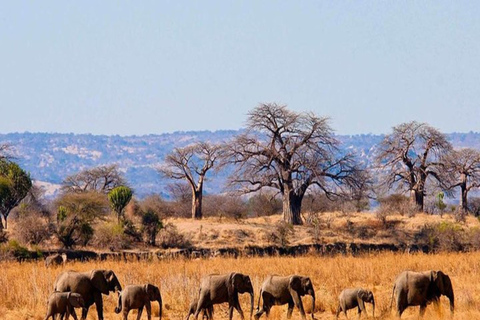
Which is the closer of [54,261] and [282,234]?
[54,261]

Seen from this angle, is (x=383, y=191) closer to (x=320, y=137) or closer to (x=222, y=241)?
(x=320, y=137)

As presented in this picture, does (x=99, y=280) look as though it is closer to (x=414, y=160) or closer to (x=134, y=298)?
(x=134, y=298)

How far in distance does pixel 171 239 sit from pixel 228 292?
28.9 meters

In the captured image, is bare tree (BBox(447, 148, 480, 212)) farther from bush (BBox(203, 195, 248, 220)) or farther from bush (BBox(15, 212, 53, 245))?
bush (BBox(15, 212, 53, 245))

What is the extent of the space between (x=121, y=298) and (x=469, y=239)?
1132 inches

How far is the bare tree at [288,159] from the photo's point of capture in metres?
49.0

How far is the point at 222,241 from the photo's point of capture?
44.8m

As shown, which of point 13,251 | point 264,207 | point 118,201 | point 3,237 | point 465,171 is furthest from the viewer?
point 264,207

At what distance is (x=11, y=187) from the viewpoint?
47.6 m

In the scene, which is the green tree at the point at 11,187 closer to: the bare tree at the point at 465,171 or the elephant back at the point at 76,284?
the bare tree at the point at 465,171

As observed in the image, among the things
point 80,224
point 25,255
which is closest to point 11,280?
point 25,255

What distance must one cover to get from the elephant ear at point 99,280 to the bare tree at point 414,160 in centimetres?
3813

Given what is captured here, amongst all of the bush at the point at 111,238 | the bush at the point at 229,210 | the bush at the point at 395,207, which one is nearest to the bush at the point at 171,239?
the bush at the point at 111,238

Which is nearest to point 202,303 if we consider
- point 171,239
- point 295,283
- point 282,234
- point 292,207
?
point 295,283
